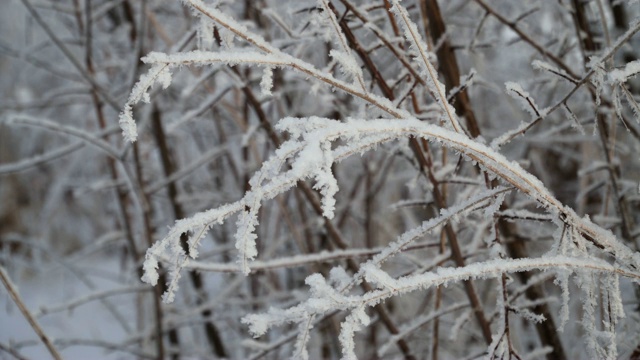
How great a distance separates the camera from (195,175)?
3875 millimetres

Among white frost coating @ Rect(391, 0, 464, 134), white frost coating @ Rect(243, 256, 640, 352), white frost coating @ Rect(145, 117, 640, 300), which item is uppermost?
white frost coating @ Rect(391, 0, 464, 134)

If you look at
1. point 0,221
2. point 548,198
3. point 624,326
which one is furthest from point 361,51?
point 0,221

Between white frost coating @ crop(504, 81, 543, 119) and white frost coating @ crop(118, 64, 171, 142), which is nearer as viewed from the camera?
white frost coating @ crop(118, 64, 171, 142)

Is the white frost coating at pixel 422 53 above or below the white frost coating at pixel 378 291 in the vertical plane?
above

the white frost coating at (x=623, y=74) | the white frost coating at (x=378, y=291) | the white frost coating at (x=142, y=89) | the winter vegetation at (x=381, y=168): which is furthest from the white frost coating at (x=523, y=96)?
the white frost coating at (x=142, y=89)

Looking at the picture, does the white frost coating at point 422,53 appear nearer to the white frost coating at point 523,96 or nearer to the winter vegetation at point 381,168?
the winter vegetation at point 381,168

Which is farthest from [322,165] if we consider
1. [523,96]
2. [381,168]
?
[381,168]

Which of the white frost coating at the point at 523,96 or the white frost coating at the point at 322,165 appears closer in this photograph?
the white frost coating at the point at 322,165

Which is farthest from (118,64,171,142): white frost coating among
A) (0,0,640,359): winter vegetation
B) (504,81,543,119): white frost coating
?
(504,81,543,119): white frost coating

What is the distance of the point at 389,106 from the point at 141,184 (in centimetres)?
133

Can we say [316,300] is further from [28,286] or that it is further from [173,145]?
[28,286]

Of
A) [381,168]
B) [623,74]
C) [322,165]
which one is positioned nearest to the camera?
[322,165]

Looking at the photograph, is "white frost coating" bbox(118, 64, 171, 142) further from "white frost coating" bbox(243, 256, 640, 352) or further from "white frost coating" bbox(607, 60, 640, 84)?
"white frost coating" bbox(607, 60, 640, 84)

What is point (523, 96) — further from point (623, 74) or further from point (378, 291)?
point (378, 291)
